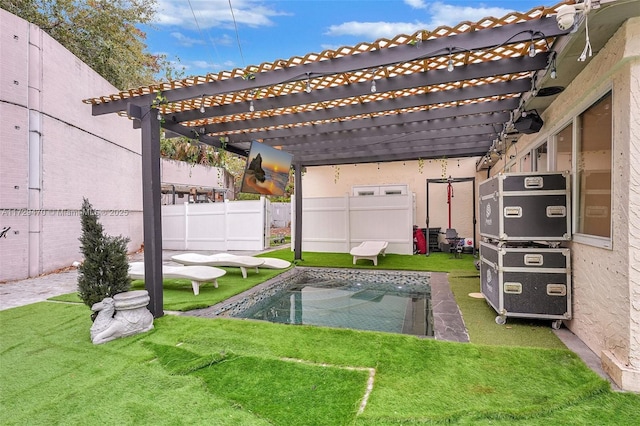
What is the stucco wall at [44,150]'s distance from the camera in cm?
720

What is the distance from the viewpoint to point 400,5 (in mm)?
17719

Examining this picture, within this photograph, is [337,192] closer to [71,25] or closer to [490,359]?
[490,359]

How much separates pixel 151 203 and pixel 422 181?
9.99 m

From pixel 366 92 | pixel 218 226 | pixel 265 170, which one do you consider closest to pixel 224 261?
pixel 265 170

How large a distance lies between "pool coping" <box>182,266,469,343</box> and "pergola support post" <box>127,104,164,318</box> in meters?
0.60

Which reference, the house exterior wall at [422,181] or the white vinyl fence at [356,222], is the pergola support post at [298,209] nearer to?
the white vinyl fence at [356,222]

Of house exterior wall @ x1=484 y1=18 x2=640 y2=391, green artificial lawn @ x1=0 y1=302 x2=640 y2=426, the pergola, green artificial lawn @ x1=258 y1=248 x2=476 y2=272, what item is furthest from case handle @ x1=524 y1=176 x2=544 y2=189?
green artificial lawn @ x1=258 y1=248 x2=476 y2=272

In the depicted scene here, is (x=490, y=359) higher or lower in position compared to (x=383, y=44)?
lower

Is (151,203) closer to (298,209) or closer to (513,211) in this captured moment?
(513,211)

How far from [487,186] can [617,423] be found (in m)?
3.39

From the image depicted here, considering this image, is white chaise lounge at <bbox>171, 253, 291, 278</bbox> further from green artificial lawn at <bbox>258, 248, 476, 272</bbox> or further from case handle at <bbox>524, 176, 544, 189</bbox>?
case handle at <bbox>524, 176, 544, 189</bbox>

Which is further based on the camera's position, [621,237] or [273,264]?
[273,264]

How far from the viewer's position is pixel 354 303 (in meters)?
6.00

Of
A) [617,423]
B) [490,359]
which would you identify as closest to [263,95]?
[490,359]
